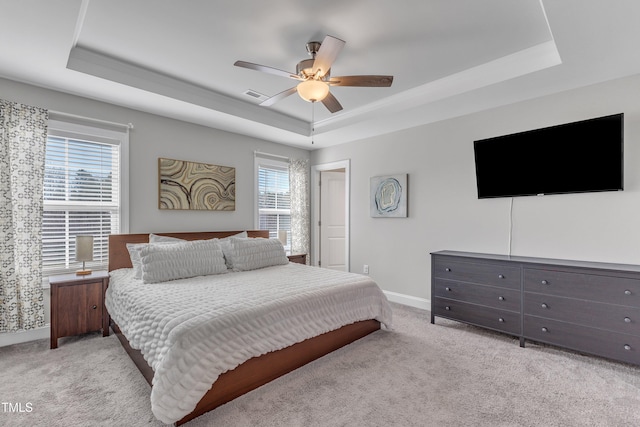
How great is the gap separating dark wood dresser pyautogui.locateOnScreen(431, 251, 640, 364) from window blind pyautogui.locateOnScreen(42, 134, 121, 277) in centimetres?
367

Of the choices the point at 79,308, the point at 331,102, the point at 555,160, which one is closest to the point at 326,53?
the point at 331,102

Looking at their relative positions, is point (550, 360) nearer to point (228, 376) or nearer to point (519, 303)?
point (519, 303)

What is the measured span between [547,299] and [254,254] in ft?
9.47

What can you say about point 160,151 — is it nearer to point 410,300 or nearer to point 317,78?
point 317,78

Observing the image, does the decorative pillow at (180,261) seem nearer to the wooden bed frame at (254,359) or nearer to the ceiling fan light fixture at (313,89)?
the wooden bed frame at (254,359)

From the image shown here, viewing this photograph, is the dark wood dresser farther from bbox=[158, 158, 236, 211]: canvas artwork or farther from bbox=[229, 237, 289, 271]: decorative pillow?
bbox=[158, 158, 236, 211]: canvas artwork

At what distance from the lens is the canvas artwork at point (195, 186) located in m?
3.80

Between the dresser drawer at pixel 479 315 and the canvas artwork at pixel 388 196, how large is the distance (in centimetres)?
131

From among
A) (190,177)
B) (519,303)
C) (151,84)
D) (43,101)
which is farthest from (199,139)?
(519,303)

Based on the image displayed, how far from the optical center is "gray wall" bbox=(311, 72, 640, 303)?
2715mm

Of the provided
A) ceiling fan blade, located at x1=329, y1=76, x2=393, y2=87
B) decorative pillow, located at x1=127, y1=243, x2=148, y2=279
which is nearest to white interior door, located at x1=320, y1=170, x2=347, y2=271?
decorative pillow, located at x1=127, y1=243, x2=148, y2=279

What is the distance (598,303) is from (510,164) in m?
1.46

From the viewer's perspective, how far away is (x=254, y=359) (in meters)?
2.10

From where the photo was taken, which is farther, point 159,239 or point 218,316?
point 159,239
